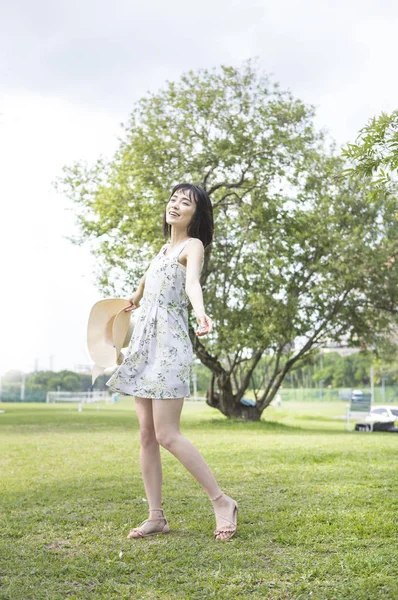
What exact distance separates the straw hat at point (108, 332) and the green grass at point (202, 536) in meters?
0.92

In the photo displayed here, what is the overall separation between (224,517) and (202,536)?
154 millimetres

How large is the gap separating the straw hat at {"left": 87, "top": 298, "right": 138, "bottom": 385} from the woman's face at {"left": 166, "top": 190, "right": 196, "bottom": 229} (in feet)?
1.95

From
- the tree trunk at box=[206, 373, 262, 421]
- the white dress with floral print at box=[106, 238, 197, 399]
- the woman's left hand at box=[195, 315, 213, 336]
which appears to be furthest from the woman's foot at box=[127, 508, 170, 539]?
the tree trunk at box=[206, 373, 262, 421]

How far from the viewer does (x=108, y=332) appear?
4246 mm

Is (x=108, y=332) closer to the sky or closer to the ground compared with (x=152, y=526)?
closer to the sky

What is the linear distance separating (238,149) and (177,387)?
1356cm

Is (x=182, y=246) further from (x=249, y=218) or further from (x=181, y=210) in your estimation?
(x=249, y=218)

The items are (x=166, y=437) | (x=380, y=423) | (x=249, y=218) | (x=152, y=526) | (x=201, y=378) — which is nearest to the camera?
(x=166, y=437)

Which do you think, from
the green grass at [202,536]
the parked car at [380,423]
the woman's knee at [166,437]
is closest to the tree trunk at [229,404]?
the parked car at [380,423]

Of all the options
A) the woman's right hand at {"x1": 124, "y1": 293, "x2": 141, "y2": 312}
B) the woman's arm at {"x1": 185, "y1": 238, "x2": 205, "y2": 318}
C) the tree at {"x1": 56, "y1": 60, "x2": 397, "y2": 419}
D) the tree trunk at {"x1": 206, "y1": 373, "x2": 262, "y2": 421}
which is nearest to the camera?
the woman's arm at {"x1": 185, "y1": 238, "x2": 205, "y2": 318}

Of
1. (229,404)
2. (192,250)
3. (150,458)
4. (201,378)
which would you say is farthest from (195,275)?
(201,378)

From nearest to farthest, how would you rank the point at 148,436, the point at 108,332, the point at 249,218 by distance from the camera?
the point at 148,436 → the point at 108,332 → the point at 249,218

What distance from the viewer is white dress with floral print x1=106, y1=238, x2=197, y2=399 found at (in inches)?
145

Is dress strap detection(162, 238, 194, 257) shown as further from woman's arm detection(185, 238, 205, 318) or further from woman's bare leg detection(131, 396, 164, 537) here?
woman's bare leg detection(131, 396, 164, 537)
